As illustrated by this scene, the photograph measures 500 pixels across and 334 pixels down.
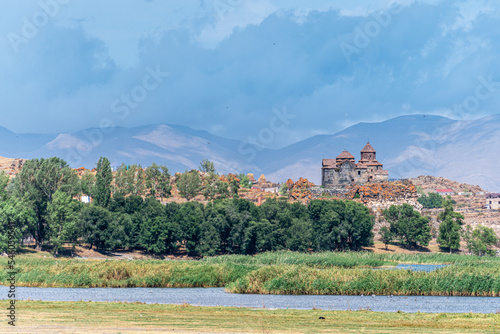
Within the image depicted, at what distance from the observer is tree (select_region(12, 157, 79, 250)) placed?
3745 inches

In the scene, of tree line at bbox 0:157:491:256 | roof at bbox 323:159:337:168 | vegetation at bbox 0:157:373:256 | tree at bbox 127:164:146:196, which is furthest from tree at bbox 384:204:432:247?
roof at bbox 323:159:337:168

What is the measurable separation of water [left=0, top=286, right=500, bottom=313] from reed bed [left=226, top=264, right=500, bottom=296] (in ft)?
3.10

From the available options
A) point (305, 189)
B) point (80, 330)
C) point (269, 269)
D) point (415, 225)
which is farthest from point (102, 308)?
point (305, 189)

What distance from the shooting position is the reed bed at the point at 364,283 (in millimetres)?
48562

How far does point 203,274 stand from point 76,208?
166ft

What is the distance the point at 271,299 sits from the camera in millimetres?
45844

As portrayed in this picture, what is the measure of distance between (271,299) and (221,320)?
39.2ft

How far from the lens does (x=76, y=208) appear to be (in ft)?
330

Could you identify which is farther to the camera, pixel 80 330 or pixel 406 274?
pixel 406 274

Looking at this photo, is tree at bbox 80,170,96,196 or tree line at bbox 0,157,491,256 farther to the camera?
tree at bbox 80,170,96,196

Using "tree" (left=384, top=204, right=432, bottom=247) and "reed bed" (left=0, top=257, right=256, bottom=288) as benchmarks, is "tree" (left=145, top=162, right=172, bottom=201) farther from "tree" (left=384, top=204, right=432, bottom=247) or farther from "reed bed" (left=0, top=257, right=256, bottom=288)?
"reed bed" (left=0, top=257, right=256, bottom=288)

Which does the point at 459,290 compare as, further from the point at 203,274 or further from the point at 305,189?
the point at 305,189

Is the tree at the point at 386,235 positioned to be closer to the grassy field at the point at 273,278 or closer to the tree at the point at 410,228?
the tree at the point at 410,228

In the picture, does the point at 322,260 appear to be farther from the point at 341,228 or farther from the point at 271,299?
the point at 341,228
